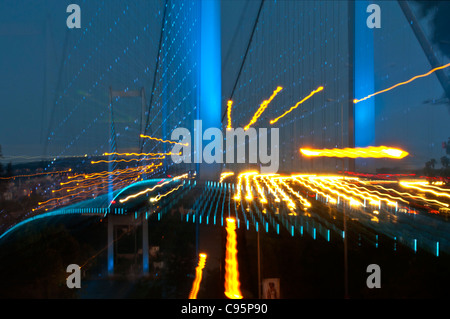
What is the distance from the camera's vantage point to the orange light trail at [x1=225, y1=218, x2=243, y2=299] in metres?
3.84

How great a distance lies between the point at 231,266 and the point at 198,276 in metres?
0.47

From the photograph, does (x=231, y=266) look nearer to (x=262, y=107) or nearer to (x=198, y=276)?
(x=198, y=276)

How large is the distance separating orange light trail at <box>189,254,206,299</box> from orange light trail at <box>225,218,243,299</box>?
36 cm

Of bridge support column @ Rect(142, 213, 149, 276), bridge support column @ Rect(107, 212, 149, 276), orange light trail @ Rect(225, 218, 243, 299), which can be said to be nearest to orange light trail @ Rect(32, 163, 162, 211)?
bridge support column @ Rect(107, 212, 149, 276)

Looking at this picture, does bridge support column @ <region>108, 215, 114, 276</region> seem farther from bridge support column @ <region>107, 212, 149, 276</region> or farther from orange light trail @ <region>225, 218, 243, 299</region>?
orange light trail @ <region>225, 218, 243, 299</region>

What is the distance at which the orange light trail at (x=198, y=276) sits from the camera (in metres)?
3.96

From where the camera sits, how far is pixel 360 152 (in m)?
11.2

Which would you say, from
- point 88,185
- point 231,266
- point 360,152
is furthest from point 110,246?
point 360,152

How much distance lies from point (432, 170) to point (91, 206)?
31.7 ft

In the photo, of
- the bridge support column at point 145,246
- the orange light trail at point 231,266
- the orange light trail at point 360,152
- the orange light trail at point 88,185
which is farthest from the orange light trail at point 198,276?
the orange light trail at point 360,152

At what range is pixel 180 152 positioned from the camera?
14438mm

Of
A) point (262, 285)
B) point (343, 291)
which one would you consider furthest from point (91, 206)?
point (343, 291)

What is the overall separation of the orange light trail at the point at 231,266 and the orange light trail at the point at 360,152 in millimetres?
5182
